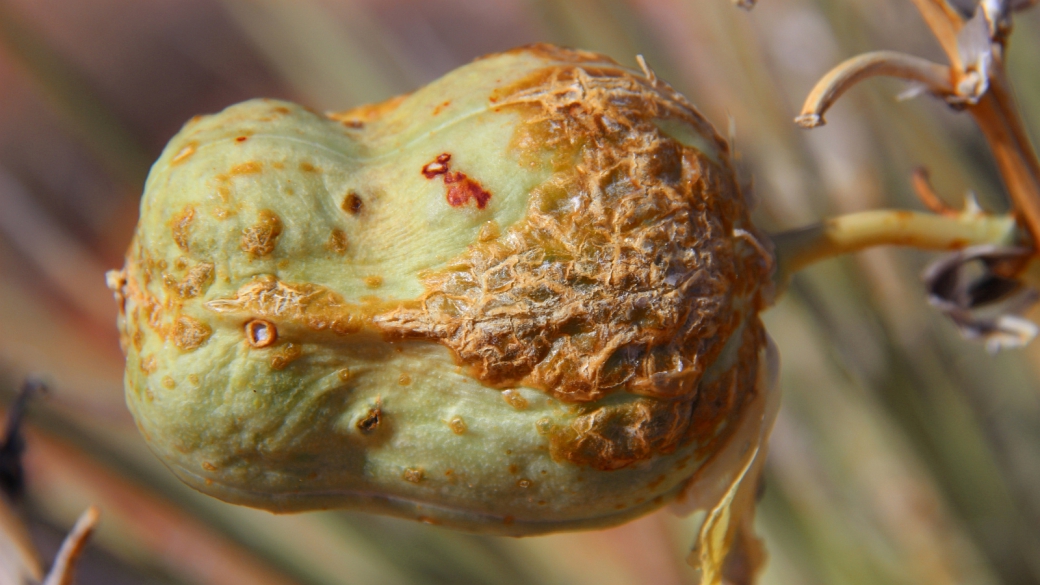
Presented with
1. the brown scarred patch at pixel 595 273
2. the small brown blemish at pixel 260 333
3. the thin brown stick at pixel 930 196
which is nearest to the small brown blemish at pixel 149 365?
the small brown blemish at pixel 260 333

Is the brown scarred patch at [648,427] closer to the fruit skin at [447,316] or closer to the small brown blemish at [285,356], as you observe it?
the fruit skin at [447,316]

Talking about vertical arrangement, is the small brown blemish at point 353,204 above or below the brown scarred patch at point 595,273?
above

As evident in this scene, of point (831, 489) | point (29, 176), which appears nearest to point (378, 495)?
point (831, 489)

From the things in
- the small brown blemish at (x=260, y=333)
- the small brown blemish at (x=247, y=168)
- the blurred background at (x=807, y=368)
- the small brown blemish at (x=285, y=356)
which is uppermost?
the small brown blemish at (x=247, y=168)

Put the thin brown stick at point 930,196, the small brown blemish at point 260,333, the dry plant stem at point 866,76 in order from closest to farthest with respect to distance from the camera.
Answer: the small brown blemish at point 260,333 → the dry plant stem at point 866,76 → the thin brown stick at point 930,196

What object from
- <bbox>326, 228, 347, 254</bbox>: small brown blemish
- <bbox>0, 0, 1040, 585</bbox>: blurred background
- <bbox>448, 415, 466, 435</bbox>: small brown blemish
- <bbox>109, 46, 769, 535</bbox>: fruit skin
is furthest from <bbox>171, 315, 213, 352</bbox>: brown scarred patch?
<bbox>0, 0, 1040, 585</bbox>: blurred background

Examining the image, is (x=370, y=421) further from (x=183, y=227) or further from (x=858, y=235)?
(x=858, y=235)
